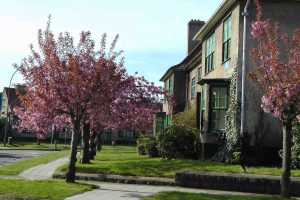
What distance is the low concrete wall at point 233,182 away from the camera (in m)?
15.5

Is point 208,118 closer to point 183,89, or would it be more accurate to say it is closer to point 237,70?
point 237,70

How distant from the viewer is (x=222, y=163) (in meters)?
20.1

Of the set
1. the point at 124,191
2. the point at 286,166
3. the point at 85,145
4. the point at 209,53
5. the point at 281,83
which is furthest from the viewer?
the point at 209,53

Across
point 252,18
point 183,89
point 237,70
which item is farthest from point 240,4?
point 183,89

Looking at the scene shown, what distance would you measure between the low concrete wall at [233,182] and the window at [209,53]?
10202mm

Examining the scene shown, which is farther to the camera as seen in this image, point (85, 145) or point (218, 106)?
point (85, 145)

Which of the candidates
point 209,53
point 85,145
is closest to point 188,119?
point 209,53

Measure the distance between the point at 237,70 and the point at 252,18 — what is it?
2.24 metres

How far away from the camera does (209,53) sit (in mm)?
26781

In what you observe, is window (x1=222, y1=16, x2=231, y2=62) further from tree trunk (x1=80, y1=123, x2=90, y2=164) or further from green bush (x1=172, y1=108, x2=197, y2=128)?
tree trunk (x1=80, y1=123, x2=90, y2=164)

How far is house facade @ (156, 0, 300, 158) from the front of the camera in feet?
68.0

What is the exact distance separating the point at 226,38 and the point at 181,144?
536 cm

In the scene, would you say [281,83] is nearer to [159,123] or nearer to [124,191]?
[124,191]

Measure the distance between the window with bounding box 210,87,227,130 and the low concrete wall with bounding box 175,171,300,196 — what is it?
6.46 metres
